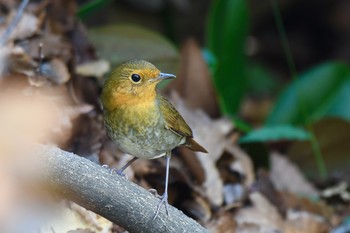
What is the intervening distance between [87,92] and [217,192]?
0.88m

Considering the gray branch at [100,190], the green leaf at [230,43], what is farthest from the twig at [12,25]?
the green leaf at [230,43]

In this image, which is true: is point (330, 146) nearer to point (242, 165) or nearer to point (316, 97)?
point (316, 97)

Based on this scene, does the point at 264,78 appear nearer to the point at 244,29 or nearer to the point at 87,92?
the point at 244,29

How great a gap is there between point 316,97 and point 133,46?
1.34 metres

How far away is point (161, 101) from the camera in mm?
3486

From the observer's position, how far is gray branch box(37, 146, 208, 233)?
9.05ft

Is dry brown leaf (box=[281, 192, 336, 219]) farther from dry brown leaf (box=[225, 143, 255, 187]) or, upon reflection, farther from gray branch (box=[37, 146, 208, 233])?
gray branch (box=[37, 146, 208, 233])

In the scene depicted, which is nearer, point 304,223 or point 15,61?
point 15,61

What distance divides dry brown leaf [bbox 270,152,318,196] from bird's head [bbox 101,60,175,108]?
1.79m

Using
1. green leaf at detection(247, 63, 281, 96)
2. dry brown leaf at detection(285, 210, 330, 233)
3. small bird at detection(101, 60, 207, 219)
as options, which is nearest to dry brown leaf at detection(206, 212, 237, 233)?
dry brown leaf at detection(285, 210, 330, 233)

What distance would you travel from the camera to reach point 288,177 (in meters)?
5.14

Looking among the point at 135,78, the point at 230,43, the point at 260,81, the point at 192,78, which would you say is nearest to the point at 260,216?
the point at 192,78

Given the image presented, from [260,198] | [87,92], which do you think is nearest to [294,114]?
[260,198]

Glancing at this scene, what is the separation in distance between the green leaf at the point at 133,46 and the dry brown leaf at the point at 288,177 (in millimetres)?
885
